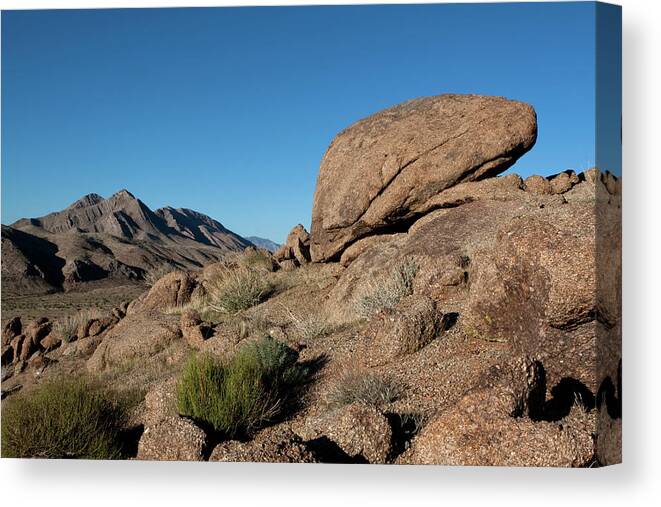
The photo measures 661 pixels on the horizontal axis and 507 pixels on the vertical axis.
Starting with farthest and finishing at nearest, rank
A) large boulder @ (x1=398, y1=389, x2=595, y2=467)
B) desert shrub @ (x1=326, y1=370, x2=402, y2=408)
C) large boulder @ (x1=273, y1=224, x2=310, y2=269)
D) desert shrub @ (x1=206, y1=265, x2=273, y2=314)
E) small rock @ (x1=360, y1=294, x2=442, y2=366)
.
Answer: large boulder @ (x1=273, y1=224, x2=310, y2=269) < desert shrub @ (x1=206, y1=265, x2=273, y2=314) < small rock @ (x1=360, y1=294, x2=442, y2=366) < desert shrub @ (x1=326, y1=370, x2=402, y2=408) < large boulder @ (x1=398, y1=389, x2=595, y2=467)

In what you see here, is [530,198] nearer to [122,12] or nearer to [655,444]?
[655,444]

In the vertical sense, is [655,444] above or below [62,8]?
below

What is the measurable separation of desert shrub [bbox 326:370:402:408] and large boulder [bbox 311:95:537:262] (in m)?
A: 6.48

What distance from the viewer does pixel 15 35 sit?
826 cm

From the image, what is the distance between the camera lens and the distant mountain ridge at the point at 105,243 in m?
25.7

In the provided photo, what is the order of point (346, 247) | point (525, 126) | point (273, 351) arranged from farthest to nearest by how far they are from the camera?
point (346, 247) → point (525, 126) → point (273, 351)

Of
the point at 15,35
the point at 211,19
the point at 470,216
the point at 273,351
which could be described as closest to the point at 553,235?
the point at 273,351

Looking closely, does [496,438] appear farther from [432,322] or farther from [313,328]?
[313,328]

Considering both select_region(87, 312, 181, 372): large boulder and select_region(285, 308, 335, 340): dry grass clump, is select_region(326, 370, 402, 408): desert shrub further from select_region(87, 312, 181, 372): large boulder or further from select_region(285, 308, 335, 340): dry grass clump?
select_region(87, 312, 181, 372): large boulder

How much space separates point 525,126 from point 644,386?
25.7 ft

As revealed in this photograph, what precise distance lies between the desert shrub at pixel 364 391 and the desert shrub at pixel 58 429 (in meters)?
2.54

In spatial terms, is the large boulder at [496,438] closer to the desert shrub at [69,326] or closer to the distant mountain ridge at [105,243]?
the desert shrub at [69,326]

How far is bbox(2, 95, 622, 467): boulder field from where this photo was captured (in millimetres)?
6230

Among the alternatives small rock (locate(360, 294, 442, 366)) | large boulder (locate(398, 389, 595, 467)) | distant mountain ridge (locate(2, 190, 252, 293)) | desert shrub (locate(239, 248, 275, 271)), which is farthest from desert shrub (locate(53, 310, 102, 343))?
large boulder (locate(398, 389, 595, 467))
